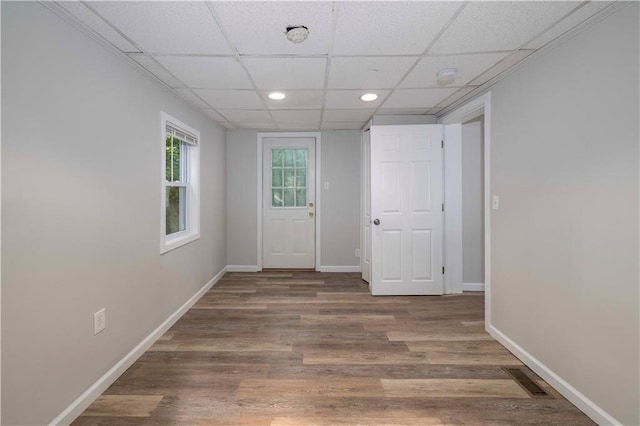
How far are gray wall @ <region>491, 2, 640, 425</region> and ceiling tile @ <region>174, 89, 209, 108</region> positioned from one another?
283 cm

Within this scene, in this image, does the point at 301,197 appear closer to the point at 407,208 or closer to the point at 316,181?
the point at 316,181

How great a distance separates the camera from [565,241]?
1.95 m

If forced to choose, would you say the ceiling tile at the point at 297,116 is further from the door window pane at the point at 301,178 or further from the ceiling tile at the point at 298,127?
the door window pane at the point at 301,178

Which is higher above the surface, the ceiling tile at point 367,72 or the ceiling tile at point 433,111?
the ceiling tile at point 433,111

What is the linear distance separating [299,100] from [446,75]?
1.44 meters

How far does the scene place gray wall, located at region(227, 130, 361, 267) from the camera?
195 inches

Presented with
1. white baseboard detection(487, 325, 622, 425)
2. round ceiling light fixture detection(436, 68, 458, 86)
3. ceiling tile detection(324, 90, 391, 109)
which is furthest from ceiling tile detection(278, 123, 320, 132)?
white baseboard detection(487, 325, 622, 425)

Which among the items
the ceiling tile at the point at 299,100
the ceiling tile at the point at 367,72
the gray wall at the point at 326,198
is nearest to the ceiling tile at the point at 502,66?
the ceiling tile at the point at 367,72

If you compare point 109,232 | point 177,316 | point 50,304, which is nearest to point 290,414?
point 50,304

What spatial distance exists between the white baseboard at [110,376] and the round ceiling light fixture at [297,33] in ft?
8.03

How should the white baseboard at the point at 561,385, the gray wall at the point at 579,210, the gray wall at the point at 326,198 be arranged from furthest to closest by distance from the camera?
1. the gray wall at the point at 326,198
2. the white baseboard at the point at 561,385
3. the gray wall at the point at 579,210

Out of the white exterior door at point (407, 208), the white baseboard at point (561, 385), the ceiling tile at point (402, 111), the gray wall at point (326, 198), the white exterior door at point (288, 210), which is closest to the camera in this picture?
the white baseboard at point (561, 385)

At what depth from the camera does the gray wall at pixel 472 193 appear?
12.8 ft

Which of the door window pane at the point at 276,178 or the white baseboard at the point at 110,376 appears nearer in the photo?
the white baseboard at the point at 110,376
